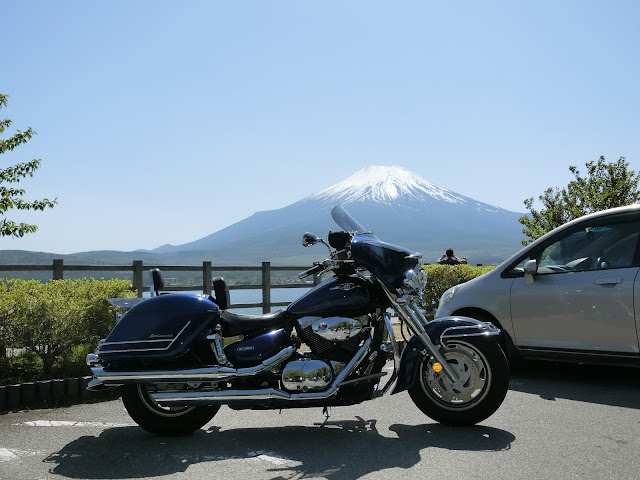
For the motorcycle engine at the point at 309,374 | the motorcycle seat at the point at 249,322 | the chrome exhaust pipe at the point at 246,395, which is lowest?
the chrome exhaust pipe at the point at 246,395

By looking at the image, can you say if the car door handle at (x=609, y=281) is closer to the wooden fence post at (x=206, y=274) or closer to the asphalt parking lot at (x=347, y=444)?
the asphalt parking lot at (x=347, y=444)

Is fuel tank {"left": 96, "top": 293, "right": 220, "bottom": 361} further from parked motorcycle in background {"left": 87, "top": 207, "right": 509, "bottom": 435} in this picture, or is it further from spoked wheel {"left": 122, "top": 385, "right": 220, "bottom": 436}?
spoked wheel {"left": 122, "top": 385, "right": 220, "bottom": 436}

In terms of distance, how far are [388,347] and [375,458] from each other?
0.83 m

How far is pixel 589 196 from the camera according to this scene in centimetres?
1938

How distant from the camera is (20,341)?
7109 mm

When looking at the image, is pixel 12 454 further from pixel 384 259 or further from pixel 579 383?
pixel 579 383

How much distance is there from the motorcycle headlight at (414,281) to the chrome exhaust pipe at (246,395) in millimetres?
472

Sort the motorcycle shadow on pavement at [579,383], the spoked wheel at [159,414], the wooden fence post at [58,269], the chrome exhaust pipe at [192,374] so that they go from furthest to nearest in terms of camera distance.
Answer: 1. the wooden fence post at [58,269]
2. the motorcycle shadow on pavement at [579,383]
3. the spoked wheel at [159,414]
4. the chrome exhaust pipe at [192,374]

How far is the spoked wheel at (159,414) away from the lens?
17.1 ft

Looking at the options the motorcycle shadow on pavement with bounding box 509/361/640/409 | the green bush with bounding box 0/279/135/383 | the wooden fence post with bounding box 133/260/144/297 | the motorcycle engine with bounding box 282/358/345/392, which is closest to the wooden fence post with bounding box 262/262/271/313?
the wooden fence post with bounding box 133/260/144/297

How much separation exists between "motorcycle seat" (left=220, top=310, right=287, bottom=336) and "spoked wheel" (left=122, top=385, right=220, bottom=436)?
0.63 meters

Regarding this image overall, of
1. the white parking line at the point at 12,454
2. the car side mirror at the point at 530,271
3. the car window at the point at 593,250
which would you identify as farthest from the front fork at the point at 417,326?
the white parking line at the point at 12,454

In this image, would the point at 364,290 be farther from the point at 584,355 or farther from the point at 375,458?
the point at 584,355

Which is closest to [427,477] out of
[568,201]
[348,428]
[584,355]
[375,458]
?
[375,458]
